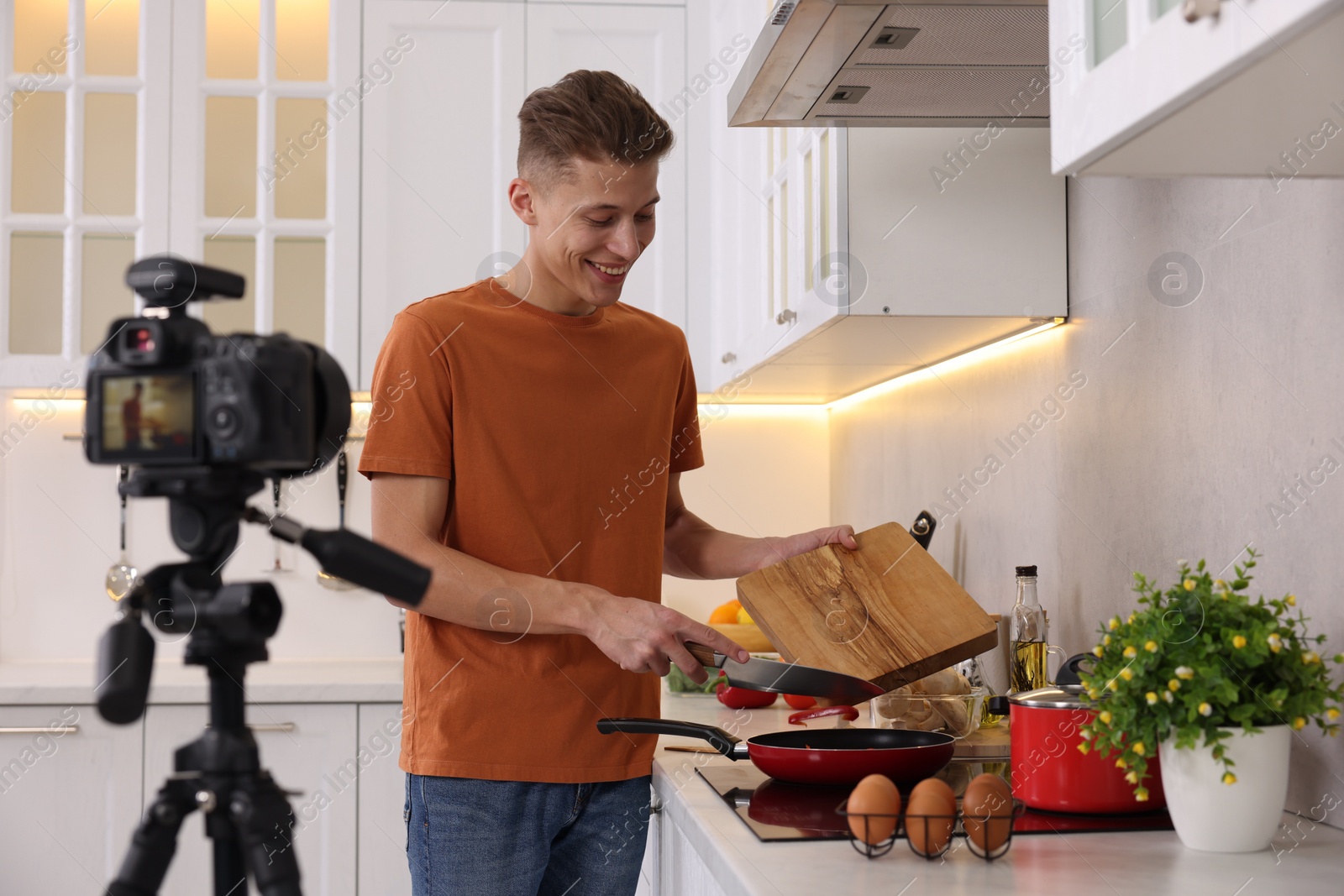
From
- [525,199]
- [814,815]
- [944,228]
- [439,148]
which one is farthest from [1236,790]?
[439,148]

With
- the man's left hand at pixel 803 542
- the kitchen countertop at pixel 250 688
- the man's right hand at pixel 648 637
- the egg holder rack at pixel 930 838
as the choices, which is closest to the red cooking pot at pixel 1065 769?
the egg holder rack at pixel 930 838

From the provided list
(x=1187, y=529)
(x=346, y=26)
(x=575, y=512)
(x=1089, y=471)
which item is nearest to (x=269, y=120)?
(x=346, y=26)

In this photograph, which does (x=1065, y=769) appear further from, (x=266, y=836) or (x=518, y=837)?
(x=266, y=836)

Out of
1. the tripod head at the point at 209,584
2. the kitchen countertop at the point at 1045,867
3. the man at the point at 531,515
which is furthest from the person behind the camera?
the man at the point at 531,515

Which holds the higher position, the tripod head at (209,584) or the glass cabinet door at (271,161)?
the glass cabinet door at (271,161)

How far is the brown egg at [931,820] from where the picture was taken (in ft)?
2.75

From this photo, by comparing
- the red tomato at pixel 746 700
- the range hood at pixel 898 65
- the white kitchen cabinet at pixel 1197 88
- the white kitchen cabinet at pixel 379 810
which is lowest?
the white kitchen cabinet at pixel 379 810

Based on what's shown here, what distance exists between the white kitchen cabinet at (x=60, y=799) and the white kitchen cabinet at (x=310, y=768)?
6 cm

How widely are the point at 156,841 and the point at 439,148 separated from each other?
2.16m

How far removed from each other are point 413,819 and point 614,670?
26 cm

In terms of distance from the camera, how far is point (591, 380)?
4.30 ft

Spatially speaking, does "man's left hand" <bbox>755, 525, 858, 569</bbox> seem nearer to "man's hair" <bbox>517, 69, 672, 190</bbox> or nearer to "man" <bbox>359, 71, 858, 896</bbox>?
"man" <bbox>359, 71, 858, 896</bbox>

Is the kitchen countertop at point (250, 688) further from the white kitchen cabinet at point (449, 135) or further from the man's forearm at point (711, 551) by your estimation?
the man's forearm at point (711, 551)

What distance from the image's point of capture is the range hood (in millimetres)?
1045
